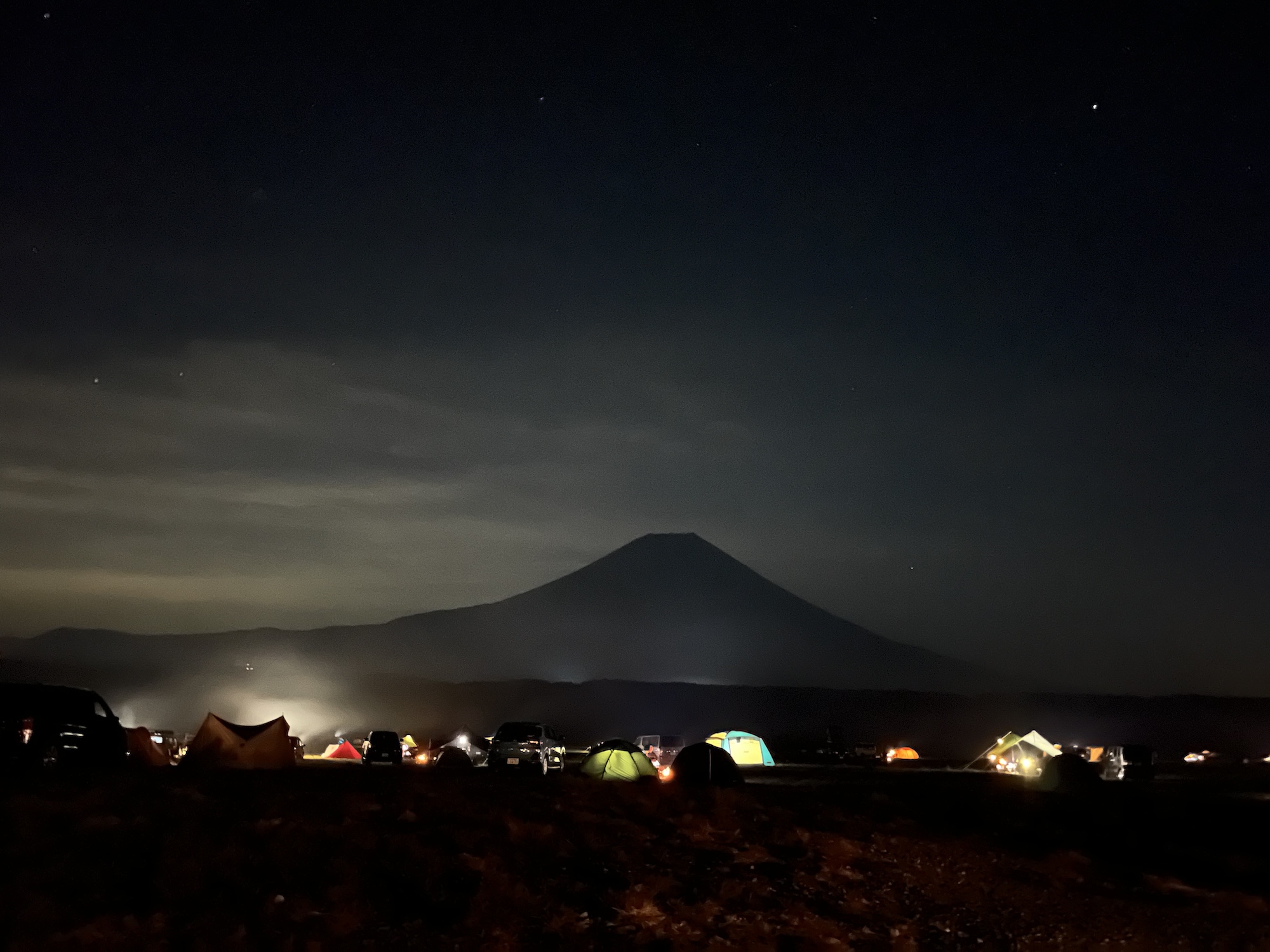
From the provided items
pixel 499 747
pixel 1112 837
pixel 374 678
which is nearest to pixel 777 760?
pixel 499 747

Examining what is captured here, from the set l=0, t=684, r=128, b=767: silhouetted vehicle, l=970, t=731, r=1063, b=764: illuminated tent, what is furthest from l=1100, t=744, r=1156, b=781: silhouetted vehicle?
l=0, t=684, r=128, b=767: silhouetted vehicle

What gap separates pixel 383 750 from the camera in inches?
1966

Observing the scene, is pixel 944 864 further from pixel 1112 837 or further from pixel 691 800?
pixel 1112 837

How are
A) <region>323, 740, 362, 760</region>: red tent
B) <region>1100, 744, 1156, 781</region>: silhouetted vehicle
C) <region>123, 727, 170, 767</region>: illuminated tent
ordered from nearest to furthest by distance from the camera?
<region>123, 727, 170, 767</region>: illuminated tent < <region>1100, 744, 1156, 781</region>: silhouetted vehicle < <region>323, 740, 362, 760</region>: red tent

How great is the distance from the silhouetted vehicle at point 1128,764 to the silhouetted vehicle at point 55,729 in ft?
126

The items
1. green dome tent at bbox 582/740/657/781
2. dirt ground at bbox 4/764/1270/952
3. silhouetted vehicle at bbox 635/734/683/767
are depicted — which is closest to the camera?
dirt ground at bbox 4/764/1270/952

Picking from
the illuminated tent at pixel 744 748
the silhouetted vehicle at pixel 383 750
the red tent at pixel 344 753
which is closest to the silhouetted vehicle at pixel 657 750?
the illuminated tent at pixel 744 748

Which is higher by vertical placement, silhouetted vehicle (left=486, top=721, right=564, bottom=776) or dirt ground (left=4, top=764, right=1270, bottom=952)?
silhouetted vehicle (left=486, top=721, right=564, bottom=776)

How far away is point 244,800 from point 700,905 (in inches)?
252

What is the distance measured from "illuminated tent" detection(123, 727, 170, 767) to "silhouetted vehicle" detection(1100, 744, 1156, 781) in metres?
34.5

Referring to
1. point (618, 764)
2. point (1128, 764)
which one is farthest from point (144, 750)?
point (1128, 764)

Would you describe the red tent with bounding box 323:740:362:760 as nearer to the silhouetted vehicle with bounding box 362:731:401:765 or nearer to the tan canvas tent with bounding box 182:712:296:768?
the silhouetted vehicle with bounding box 362:731:401:765

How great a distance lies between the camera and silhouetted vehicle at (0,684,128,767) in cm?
2322

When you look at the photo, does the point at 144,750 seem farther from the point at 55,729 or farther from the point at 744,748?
the point at 744,748
